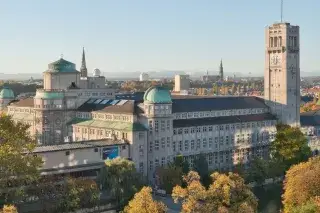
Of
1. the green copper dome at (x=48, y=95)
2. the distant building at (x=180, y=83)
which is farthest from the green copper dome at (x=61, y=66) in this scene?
the distant building at (x=180, y=83)

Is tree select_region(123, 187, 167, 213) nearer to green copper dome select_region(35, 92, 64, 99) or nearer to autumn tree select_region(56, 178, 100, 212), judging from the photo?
autumn tree select_region(56, 178, 100, 212)

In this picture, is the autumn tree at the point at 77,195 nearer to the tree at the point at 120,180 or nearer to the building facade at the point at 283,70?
the tree at the point at 120,180

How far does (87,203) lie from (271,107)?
167 ft

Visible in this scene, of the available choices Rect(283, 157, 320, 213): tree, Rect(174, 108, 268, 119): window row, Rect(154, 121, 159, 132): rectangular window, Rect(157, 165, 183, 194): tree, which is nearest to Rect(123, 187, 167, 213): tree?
Rect(283, 157, 320, 213): tree

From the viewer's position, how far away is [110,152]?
2901 inches

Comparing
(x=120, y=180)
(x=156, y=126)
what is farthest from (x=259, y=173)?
(x=120, y=180)

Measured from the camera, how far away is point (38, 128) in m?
86.6

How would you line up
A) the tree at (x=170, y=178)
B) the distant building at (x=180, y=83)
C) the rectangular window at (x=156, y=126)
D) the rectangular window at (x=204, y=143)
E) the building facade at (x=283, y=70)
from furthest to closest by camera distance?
1. the distant building at (x=180, y=83)
2. the building facade at (x=283, y=70)
3. the rectangular window at (x=204, y=143)
4. the rectangular window at (x=156, y=126)
5. the tree at (x=170, y=178)

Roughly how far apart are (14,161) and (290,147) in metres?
49.7

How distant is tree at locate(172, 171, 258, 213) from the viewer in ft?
143

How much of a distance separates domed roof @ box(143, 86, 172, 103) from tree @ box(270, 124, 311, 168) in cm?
2159

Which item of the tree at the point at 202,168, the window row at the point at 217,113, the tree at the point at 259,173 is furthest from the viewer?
the window row at the point at 217,113

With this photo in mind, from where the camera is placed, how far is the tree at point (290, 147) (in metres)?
88.1

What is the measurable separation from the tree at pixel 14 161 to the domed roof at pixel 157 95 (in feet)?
80.8
